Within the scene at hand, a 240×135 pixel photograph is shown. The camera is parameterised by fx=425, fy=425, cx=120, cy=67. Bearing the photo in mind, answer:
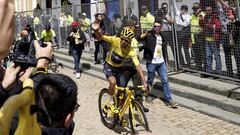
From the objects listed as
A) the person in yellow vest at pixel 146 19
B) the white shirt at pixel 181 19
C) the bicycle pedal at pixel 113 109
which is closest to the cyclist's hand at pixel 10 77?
the bicycle pedal at pixel 113 109

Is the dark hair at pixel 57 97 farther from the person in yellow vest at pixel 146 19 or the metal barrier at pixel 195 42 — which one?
the person in yellow vest at pixel 146 19

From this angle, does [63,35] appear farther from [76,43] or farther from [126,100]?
[126,100]

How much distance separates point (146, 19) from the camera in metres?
12.1

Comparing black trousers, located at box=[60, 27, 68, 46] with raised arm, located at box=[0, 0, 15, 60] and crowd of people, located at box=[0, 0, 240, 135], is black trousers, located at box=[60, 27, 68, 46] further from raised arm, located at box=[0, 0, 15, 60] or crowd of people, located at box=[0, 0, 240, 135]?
raised arm, located at box=[0, 0, 15, 60]

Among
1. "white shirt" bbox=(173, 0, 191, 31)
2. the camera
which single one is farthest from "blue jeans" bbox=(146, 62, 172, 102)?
the camera

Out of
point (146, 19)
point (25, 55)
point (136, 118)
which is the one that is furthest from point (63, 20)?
point (25, 55)

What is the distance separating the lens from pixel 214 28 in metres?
9.45

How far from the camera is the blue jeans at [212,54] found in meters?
9.53

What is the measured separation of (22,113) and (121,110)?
6122 millimetres

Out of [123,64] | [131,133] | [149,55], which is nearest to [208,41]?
[149,55]

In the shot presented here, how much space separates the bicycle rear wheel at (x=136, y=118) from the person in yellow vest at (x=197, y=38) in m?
3.41

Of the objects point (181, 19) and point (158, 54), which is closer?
point (158, 54)

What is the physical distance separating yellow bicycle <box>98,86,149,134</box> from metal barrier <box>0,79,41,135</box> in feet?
18.1

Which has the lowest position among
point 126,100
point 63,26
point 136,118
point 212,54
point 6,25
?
point 136,118
